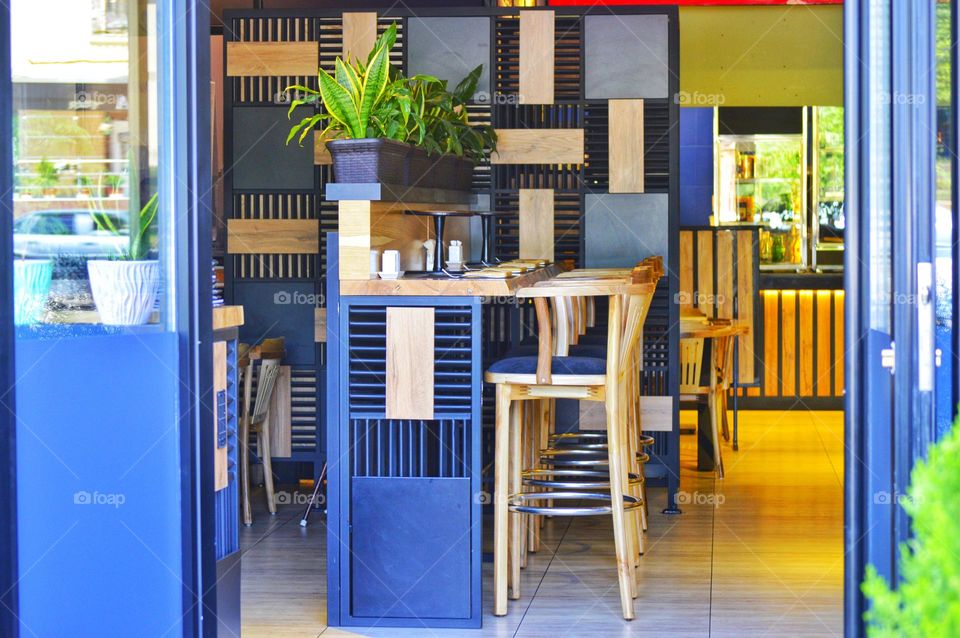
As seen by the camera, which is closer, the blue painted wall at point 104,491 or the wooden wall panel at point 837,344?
the blue painted wall at point 104,491

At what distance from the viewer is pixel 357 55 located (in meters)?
5.65

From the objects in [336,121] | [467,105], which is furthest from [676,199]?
[336,121]

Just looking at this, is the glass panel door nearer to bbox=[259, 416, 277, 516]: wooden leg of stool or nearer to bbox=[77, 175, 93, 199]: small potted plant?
bbox=[77, 175, 93, 199]: small potted plant

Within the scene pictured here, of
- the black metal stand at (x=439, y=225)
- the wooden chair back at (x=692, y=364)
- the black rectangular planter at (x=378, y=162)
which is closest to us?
the black rectangular planter at (x=378, y=162)

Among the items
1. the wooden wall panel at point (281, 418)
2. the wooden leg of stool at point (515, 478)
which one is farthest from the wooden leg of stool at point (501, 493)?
the wooden wall panel at point (281, 418)

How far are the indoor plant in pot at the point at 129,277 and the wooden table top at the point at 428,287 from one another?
1.02 meters

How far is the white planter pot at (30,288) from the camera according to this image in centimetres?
225

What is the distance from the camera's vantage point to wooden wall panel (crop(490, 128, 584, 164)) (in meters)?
5.59

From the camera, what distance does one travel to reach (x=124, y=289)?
2605mm

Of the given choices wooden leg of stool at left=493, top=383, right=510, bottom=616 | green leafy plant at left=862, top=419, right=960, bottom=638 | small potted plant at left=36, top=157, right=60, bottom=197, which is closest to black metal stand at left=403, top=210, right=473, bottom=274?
wooden leg of stool at left=493, top=383, right=510, bottom=616

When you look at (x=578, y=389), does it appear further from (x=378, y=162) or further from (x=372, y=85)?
(x=372, y=85)

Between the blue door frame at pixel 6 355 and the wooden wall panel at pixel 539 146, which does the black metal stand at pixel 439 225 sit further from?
the blue door frame at pixel 6 355

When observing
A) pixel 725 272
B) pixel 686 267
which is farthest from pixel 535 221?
pixel 725 272

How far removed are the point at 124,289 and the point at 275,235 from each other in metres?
3.18
